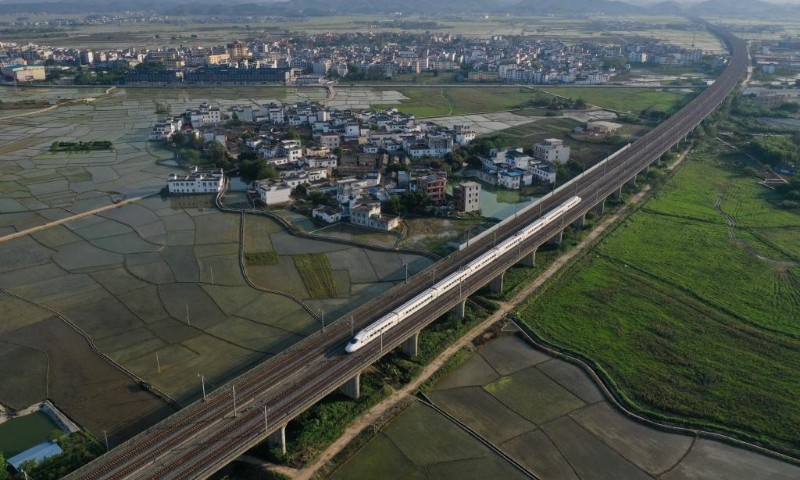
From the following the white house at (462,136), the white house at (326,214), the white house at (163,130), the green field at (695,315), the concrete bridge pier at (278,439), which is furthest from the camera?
the white house at (163,130)

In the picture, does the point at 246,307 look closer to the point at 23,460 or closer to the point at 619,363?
the point at 23,460

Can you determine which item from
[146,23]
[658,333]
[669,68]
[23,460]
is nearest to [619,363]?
[658,333]

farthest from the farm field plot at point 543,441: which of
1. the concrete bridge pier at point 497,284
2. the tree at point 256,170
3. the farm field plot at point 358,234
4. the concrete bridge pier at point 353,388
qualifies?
the tree at point 256,170

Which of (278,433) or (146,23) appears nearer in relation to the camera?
(278,433)

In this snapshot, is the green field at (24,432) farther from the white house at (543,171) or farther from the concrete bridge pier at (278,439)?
the white house at (543,171)

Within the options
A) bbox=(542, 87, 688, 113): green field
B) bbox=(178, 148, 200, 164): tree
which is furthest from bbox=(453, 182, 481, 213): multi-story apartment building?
bbox=(542, 87, 688, 113): green field

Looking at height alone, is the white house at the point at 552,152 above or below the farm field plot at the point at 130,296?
above

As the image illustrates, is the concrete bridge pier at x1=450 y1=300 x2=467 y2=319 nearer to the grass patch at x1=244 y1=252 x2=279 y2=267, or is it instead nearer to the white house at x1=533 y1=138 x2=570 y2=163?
the grass patch at x1=244 y1=252 x2=279 y2=267
